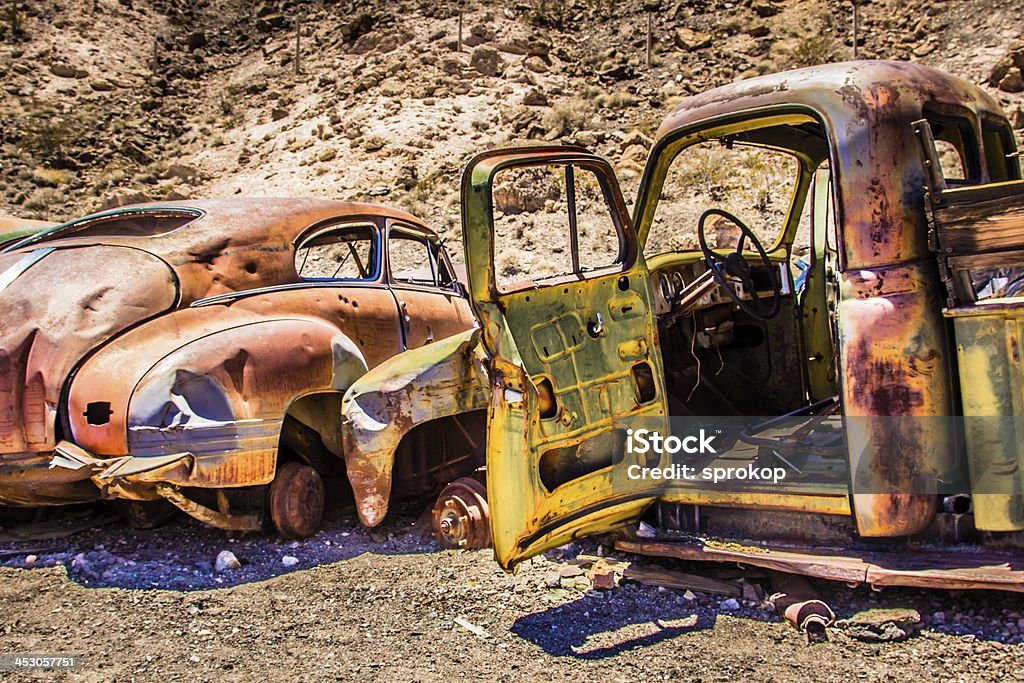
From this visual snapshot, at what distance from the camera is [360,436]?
15.7 feet

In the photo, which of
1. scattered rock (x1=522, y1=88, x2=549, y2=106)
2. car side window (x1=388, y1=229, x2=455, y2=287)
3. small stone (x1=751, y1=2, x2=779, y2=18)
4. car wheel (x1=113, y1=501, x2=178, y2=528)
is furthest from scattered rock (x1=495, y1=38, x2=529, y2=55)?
car wheel (x1=113, y1=501, x2=178, y2=528)

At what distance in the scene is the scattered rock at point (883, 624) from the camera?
3391mm

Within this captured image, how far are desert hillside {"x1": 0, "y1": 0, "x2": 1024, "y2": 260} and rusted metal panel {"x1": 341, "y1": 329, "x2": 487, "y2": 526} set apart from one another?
559 inches

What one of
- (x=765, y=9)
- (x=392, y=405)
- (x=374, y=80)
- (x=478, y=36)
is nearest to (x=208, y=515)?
(x=392, y=405)

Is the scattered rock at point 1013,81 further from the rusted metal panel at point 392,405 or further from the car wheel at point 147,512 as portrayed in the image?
the car wheel at point 147,512

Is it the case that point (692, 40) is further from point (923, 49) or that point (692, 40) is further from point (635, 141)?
point (635, 141)

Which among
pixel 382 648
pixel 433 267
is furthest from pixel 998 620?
pixel 433 267

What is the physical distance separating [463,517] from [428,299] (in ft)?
7.39

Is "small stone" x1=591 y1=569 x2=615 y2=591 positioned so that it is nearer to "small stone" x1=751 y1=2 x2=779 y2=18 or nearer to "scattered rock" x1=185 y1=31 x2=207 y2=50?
"small stone" x1=751 y1=2 x2=779 y2=18

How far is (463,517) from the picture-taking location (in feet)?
15.8

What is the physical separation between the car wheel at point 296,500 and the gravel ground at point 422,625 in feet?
0.56

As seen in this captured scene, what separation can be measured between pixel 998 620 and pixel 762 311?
2078mm

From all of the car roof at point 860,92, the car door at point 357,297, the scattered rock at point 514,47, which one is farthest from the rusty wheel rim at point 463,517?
the scattered rock at point 514,47

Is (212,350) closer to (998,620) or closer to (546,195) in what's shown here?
(998,620)
